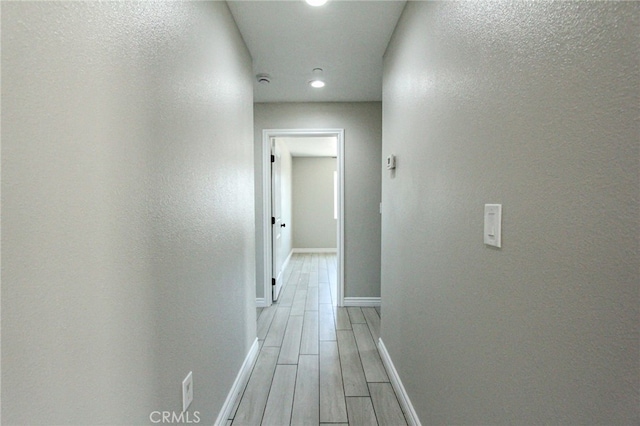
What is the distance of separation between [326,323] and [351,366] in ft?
2.75

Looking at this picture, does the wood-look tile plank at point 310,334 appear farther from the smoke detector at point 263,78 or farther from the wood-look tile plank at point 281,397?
the smoke detector at point 263,78

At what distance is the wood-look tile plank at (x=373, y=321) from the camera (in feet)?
9.32

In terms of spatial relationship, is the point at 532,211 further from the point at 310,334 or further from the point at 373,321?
the point at 373,321

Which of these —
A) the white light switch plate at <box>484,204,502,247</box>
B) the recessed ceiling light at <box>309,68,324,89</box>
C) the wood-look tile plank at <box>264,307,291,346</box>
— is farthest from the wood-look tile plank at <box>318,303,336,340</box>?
the recessed ceiling light at <box>309,68,324,89</box>

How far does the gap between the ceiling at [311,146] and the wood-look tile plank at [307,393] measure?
3392 millimetres

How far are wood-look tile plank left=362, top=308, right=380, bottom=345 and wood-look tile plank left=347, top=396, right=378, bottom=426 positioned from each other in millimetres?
850

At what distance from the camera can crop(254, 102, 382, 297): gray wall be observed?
355 centimetres

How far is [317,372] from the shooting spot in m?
2.20

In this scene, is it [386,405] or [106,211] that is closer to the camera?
[106,211]

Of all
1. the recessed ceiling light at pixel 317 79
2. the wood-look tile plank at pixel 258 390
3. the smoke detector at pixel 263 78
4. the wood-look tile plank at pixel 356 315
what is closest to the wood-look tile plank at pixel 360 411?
the wood-look tile plank at pixel 258 390

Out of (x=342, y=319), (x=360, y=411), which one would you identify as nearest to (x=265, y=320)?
(x=342, y=319)

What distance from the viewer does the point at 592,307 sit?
1.89 feet

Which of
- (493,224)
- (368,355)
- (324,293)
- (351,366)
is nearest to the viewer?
(493,224)

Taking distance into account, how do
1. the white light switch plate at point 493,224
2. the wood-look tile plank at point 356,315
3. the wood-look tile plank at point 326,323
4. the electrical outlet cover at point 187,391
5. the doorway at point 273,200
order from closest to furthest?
1. the white light switch plate at point 493,224
2. the electrical outlet cover at point 187,391
3. the wood-look tile plank at point 326,323
4. the wood-look tile plank at point 356,315
5. the doorway at point 273,200
